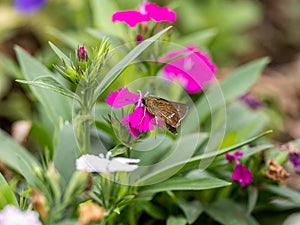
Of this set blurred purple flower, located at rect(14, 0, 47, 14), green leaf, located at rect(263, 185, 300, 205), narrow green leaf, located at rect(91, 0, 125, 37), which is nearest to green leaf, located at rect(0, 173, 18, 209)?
green leaf, located at rect(263, 185, 300, 205)

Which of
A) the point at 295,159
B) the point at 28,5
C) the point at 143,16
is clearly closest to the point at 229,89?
the point at 295,159

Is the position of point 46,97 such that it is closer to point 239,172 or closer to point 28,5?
point 239,172

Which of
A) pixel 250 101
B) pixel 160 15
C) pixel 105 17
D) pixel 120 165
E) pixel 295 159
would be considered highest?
pixel 160 15

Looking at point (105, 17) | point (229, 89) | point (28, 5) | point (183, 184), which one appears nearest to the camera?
point (183, 184)

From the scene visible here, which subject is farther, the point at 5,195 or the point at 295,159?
the point at 295,159

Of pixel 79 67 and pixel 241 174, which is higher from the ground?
pixel 79 67

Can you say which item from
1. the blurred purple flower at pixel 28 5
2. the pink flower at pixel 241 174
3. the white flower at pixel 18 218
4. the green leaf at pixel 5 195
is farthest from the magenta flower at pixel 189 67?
the blurred purple flower at pixel 28 5

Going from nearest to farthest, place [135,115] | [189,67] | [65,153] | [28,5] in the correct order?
1. [135,115]
2. [65,153]
3. [189,67]
4. [28,5]
